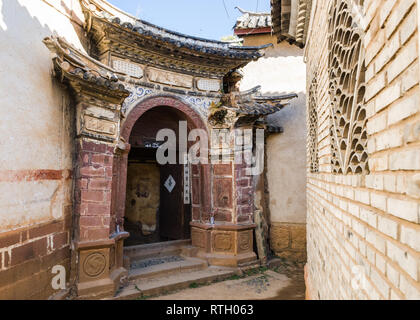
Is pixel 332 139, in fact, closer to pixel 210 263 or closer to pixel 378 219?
pixel 378 219

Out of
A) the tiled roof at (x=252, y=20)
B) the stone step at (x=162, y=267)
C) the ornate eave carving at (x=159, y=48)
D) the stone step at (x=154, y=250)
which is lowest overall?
the stone step at (x=162, y=267)

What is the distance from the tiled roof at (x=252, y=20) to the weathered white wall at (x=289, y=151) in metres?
1.29

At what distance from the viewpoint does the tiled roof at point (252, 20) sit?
30.8 ft

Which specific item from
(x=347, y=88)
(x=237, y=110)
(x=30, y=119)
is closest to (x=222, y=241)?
(x=237, y=110)

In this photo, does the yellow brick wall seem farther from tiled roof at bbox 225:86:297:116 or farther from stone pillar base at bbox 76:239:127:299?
tiled roof at bbox 225:86:297:116

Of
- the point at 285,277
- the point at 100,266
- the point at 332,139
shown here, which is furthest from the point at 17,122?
the point at 285,277

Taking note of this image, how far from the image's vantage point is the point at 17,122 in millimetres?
3756

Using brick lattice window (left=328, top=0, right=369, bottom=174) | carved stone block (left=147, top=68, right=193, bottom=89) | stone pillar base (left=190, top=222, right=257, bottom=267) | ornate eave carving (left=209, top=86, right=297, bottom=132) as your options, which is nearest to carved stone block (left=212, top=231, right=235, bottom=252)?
stone pillar base (left=190, top=222, right=257, bottom=267)

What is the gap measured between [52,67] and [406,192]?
4.96m

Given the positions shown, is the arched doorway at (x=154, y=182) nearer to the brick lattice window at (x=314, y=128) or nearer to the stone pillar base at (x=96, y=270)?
the stone pillar base at (x=96, y=270)

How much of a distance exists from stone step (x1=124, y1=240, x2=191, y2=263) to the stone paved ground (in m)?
1.42

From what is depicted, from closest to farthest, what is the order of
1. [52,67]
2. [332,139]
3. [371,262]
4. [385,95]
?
[385,95] < [371,262] < [332,139] < [52,67]

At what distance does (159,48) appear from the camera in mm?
6445

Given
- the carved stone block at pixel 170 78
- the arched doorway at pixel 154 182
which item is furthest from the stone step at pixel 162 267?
the carved stone block at pixel 170 78
